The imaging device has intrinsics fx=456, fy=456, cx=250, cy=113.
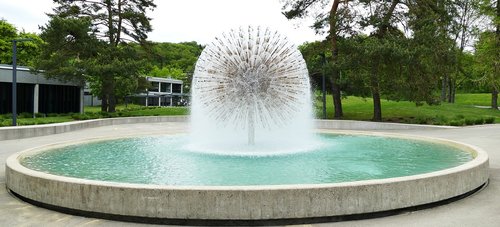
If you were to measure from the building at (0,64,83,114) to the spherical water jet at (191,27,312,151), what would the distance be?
2637 centimetres

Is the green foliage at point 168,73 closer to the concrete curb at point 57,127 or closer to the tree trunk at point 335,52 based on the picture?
the concrete curb at point 57,127

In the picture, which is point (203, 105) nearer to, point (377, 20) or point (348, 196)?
point (348, 196)

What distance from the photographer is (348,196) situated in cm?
668

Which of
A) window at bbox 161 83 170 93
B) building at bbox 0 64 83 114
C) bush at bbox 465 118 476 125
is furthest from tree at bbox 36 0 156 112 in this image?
window at bbox 161 83 170 93

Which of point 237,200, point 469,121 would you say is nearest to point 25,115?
point 469,121

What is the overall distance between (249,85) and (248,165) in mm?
2818

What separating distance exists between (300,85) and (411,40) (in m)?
17.3

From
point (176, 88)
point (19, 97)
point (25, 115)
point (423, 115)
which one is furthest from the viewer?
point (176, 88)

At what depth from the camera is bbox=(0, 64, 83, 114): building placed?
34.7 m

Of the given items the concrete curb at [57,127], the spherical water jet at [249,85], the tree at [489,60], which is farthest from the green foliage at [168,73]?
the spherical water jet at [249,85]

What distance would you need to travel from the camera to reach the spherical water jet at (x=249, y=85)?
12188 millimetres

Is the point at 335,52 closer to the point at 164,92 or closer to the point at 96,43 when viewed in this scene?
the point at 96,43

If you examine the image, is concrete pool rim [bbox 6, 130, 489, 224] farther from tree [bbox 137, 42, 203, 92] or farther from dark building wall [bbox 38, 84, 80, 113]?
tree [bbox 137, 42, 203, 92]

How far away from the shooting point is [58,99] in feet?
133
